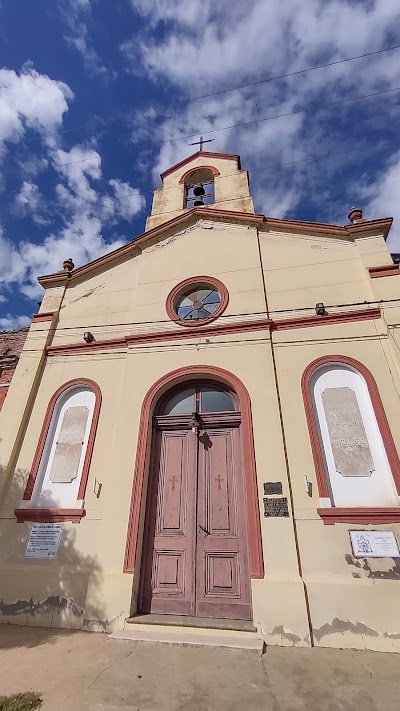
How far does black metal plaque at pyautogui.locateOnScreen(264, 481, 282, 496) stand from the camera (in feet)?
18.9

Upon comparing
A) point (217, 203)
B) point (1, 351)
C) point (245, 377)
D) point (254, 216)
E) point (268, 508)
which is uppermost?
point (217, 203)

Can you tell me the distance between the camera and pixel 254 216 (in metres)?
9.23

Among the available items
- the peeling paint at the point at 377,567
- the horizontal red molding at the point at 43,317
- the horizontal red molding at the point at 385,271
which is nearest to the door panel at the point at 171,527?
the peeling paint at the point at 377,567

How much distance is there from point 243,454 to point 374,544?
2.24 m

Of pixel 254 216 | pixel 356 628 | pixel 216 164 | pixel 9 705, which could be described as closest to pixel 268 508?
pixel 356 628

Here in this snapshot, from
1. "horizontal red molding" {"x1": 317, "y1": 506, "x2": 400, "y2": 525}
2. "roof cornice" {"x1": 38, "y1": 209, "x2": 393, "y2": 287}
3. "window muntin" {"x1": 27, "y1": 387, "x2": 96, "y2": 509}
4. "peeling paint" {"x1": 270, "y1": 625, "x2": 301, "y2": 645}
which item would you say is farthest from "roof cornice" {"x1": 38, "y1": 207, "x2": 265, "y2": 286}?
"peeling paint" {"x1": 270, "y1": 625, "x2": 301, "y2": 645}

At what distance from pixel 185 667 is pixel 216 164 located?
1205 centimetres

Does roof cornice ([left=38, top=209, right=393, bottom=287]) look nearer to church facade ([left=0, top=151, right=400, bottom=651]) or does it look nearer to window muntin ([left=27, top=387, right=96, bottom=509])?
church facade ([left=0, top=151, right=400, bottom=651])

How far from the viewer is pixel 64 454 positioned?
7.11 m

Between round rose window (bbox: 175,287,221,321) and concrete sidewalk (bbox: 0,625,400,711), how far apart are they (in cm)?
581

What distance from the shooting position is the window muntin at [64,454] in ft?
22.1

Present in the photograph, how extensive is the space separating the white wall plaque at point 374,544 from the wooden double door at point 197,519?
161cm

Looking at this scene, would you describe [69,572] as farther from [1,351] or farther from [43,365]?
[1,351]

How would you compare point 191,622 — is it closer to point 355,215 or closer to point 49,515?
point 49,515
